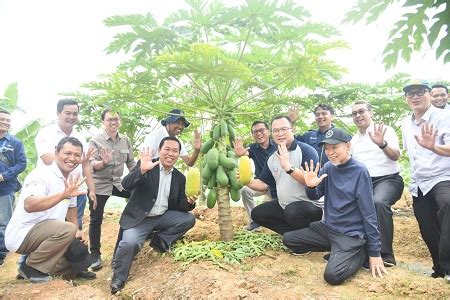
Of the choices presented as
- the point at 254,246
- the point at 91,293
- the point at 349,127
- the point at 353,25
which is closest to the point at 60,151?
the point at 91,293

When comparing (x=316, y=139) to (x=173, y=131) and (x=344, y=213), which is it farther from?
(x=173, y=131)

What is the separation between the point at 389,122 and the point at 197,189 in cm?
489

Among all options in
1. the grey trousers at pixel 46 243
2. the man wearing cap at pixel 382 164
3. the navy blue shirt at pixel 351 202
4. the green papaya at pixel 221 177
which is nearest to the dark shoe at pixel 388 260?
the man wearing cap at pixel 382 164

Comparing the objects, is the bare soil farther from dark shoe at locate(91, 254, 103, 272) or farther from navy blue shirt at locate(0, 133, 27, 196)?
navy blue shirt at locate(0, 133, 27, 196)

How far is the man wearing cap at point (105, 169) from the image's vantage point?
17.5 feet

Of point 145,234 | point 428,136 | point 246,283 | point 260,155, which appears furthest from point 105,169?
point 428,136

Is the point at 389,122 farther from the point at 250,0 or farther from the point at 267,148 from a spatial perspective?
the point at 250,0

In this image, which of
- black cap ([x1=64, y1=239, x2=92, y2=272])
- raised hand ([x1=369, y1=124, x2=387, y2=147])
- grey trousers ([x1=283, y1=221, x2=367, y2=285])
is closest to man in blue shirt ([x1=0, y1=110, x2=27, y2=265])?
black cap ([x1=64, y1=239, x2=92, y2=272])

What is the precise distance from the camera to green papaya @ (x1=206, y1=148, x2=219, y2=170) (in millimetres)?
4688

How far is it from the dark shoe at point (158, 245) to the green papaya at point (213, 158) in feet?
4.05

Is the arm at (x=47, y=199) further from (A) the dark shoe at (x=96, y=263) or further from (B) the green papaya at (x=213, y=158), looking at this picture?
(B) the green papaya at (x=213, y=158)

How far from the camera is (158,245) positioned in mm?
4914

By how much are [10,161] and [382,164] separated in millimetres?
5624

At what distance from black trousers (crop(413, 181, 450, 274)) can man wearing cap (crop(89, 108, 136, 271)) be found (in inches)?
168
